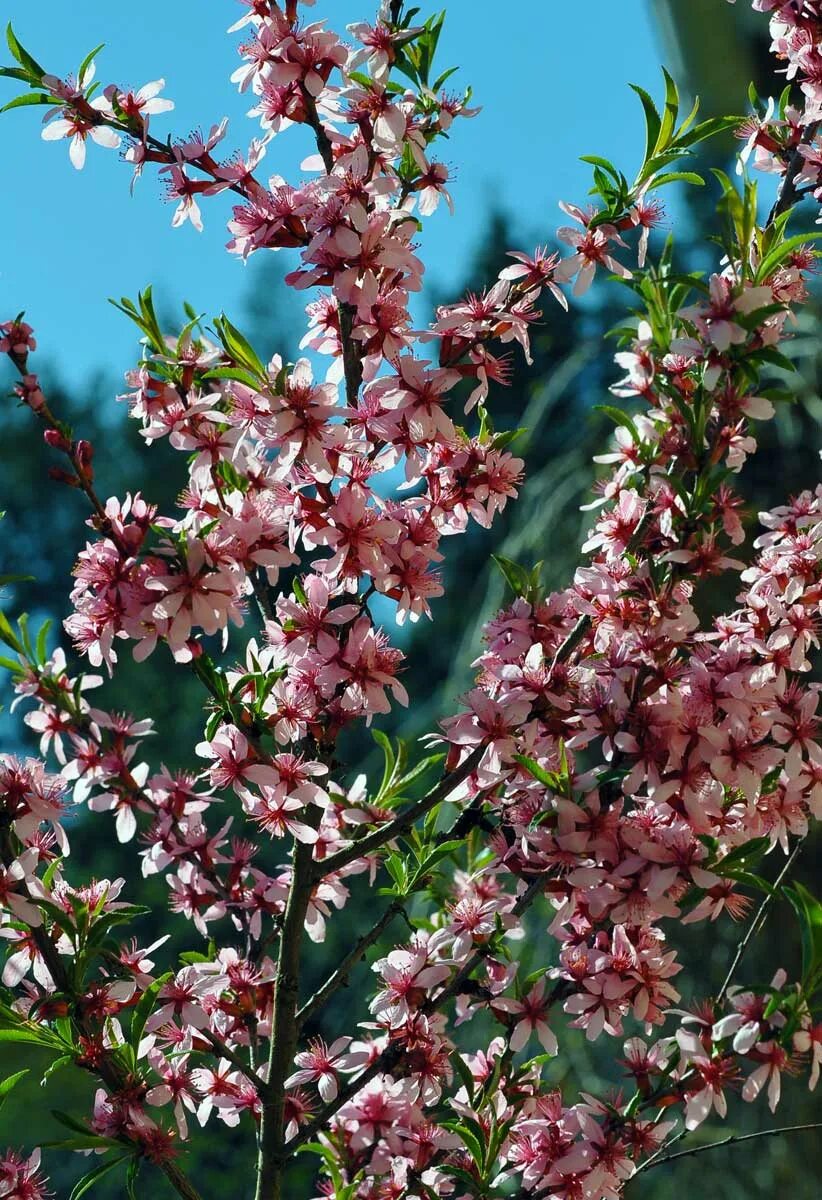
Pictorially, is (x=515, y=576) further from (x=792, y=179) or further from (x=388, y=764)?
(x=792, y=179)

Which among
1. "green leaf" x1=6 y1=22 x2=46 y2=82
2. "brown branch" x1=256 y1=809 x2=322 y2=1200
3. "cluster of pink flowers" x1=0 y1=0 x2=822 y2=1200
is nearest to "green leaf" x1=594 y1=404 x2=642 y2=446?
"cluster of pink flowers" x1=0 y1=0 x2=822 y2=1200

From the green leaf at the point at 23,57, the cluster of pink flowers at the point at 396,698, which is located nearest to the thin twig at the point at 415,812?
the cluster of pink flowers at the point at 396,698

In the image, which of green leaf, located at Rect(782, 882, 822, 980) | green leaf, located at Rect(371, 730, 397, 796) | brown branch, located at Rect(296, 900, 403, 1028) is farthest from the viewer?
green leaf, located at Rect(371, 730, 397, 796)

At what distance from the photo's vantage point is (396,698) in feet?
2.64

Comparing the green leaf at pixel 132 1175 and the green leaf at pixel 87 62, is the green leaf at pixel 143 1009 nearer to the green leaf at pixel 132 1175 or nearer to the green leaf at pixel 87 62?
the green leaf at pixel 132 1175

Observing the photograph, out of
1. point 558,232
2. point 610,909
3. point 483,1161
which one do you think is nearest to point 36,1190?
point 483,1161

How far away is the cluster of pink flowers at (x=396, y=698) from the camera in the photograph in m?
0.74

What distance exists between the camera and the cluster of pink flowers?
0.74 metres

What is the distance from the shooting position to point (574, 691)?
0.78m

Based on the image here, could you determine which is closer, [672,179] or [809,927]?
[809,927]

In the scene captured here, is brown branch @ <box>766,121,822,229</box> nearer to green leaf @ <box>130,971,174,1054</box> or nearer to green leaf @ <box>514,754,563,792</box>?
green leaf @ <box>514,754,563,792</box>

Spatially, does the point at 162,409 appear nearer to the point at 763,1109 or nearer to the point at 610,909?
the point at 610,909

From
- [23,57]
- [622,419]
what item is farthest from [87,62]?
[622,419]

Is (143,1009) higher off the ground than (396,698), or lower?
lower
